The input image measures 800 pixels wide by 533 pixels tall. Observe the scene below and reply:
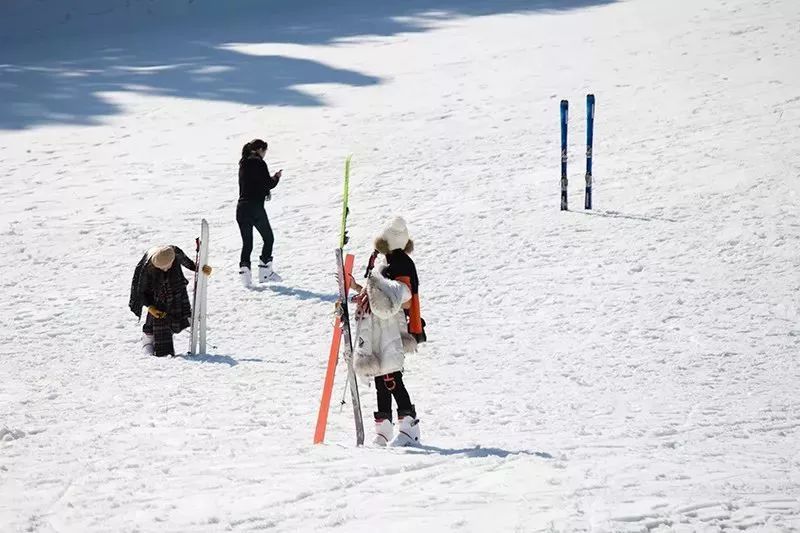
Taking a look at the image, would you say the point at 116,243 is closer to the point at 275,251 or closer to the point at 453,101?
the point at 275,251

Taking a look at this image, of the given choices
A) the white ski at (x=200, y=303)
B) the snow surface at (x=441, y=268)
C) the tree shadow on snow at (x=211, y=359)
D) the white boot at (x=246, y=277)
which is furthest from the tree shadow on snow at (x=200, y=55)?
the tree shadow on snow at (x=211, y=359)

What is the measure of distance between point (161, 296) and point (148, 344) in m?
0.52

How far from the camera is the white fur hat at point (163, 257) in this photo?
35.7 ft

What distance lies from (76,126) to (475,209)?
8.94 meters

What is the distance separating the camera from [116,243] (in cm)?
1557

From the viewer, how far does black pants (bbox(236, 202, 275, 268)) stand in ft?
43.7

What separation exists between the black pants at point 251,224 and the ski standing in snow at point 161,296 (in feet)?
6.93

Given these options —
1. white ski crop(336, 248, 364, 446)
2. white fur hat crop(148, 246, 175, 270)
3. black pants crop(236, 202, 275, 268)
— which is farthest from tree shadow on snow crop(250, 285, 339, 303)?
white ski crop(336, 248, 364, 446)

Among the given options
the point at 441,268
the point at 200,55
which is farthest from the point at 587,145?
the point at 200,55

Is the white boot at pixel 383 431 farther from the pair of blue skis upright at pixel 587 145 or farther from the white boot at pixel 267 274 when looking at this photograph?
the pair of blue skis upright at pixel 587 145

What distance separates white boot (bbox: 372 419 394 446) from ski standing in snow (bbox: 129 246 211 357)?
3.51 m

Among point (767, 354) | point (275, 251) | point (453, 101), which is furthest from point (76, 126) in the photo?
point (767, 354)

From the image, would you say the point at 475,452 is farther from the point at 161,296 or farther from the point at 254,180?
the point at 254,180

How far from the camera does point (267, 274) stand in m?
13.6
